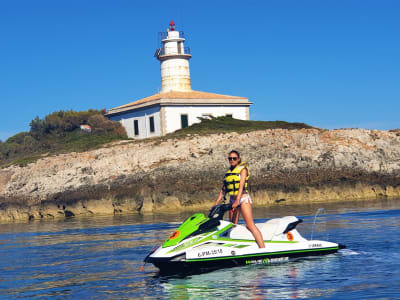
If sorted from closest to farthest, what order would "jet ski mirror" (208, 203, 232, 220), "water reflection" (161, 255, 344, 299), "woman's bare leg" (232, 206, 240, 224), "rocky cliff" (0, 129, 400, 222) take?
1. "water reflection" (161, 255, 344, 299)
2. "jet ski mirror" (208, 203, 232, 220)
3. "woman's bare leg" (232, 206, 240, 224)
4. "rocky cliff" (0, 129, 400, 222)

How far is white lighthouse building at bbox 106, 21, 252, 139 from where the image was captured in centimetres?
5234

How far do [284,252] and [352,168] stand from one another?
25.1m

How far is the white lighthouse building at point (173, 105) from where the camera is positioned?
52344mm

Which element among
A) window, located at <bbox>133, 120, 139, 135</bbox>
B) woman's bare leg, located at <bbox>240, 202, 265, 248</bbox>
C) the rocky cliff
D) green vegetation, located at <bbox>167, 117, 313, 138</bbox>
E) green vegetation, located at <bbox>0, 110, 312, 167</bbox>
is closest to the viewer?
woman's bare leg, located at <bbox>240, 202, 265, 248</bbox>

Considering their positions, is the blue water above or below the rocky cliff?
below

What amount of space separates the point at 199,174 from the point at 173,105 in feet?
56.5

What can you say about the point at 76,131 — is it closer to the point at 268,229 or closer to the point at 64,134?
the point at 64,134

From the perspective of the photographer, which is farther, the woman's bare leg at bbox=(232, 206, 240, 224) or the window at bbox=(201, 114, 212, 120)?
the window at bbox=(201, 114, 212, 120)

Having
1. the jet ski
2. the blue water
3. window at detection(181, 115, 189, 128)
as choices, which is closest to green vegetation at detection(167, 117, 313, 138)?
window at detection(181, 115, 189, 128)

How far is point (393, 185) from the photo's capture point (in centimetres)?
3494

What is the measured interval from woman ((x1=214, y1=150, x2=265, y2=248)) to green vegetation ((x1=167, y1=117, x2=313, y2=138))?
30.2 m

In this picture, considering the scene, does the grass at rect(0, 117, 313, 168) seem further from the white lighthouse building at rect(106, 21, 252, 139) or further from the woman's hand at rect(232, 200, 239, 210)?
the woman's hand at rect(232, 200, 239, 210)

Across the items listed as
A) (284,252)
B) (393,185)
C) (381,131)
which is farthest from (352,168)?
(284,252)

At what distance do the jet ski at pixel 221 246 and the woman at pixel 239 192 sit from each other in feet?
0.70
